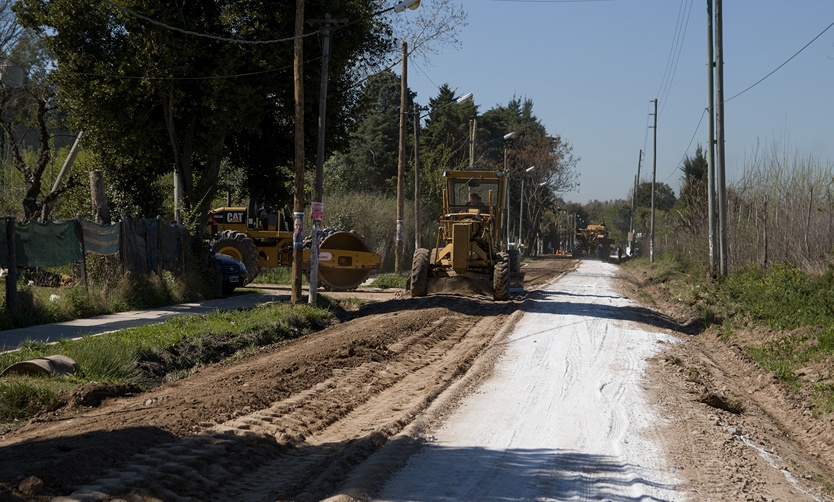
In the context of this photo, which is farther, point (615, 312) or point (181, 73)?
point (181, 73)

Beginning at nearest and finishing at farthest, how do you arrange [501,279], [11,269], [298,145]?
[11,269] < [298,145] < [501,279]

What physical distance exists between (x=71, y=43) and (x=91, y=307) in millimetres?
9481

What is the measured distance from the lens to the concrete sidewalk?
47.9 feet

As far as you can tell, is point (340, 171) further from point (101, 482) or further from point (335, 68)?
point (101, 482)

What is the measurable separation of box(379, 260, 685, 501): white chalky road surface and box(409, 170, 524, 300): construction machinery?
28.6 feet

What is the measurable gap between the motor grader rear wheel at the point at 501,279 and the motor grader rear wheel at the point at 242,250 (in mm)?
8177

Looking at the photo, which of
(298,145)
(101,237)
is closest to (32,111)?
(101,237)

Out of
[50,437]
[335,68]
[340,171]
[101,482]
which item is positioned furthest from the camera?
[340,171]

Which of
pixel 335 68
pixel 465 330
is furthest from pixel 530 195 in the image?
pixel 465 330

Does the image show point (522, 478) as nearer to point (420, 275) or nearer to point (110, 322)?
point (110, 322)

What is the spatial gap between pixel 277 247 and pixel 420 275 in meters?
8.22

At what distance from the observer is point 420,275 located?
24469 millimetres

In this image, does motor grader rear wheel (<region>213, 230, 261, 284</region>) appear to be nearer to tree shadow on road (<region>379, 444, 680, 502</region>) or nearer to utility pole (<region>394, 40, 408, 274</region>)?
utility pole (<region>394, 40, 408, 274</region>)

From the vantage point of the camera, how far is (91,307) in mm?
18203
